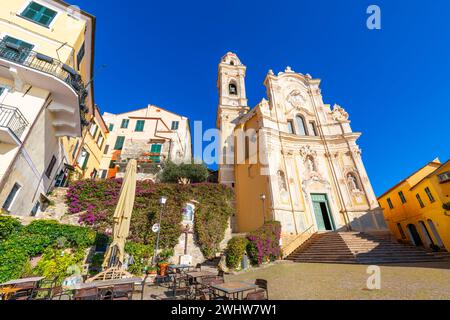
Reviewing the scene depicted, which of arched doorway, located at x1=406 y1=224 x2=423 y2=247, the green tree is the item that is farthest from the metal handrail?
arched doorway, located at x1=406 y1=224 x2=423 y2=247

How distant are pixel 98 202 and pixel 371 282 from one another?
14098 millimetres

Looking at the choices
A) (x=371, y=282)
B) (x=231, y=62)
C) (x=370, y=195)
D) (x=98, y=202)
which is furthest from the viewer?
(x=231, y=62)

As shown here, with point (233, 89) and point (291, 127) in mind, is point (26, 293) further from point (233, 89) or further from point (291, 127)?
point (233, 89)

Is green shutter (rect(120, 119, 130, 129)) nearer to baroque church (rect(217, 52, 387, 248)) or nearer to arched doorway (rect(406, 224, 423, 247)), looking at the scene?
baroque church (rect(217, 52, 387, 248))

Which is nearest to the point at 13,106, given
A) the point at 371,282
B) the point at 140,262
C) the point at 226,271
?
the point at 140,262

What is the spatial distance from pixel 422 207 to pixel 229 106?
23.5 m

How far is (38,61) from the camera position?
923 centimetres

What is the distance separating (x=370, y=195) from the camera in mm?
16469

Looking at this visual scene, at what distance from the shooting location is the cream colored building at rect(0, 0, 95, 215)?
26.7 ft

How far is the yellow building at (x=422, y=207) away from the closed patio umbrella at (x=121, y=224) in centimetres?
2055

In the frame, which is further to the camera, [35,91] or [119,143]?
[119,143]

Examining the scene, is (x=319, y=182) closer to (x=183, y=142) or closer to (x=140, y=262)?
(x=140, y=262)

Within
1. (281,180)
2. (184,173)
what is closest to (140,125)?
(184,173)

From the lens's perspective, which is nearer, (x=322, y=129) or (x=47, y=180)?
(x=47, y=180)
